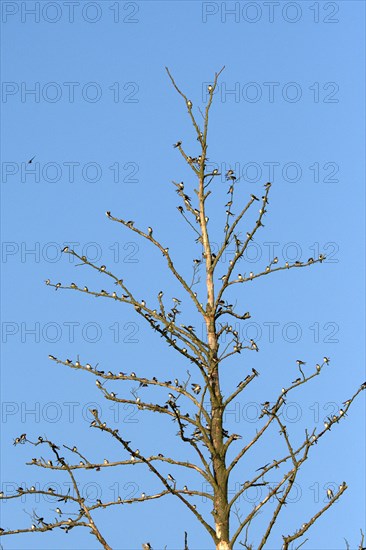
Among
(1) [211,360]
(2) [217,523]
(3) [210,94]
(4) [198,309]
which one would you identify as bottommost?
(2) [217,523]

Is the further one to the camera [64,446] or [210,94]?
[210,94]

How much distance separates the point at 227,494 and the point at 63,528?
3.95ft

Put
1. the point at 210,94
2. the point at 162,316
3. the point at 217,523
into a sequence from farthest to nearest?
the point at 210,94 < the point at 162,316 < the point at 217,523

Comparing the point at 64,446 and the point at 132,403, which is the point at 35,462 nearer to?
the point at 64,446

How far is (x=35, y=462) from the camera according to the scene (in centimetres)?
675

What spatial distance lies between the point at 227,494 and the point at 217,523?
8.5 inches

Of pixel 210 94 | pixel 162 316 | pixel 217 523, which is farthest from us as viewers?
pixel 210 94

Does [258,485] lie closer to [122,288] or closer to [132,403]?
[132,403]

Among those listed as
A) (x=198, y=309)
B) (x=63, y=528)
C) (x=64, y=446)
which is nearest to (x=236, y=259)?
(x=198, y=309)

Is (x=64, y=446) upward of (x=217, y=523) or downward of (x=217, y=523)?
upward

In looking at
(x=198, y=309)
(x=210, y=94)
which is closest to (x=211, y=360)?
(x=198, y=309)

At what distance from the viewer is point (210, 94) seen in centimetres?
771

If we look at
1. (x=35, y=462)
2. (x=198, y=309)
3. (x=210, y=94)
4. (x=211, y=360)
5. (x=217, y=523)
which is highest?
(x=210, y=94)

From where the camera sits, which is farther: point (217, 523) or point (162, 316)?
point (162, 316)
